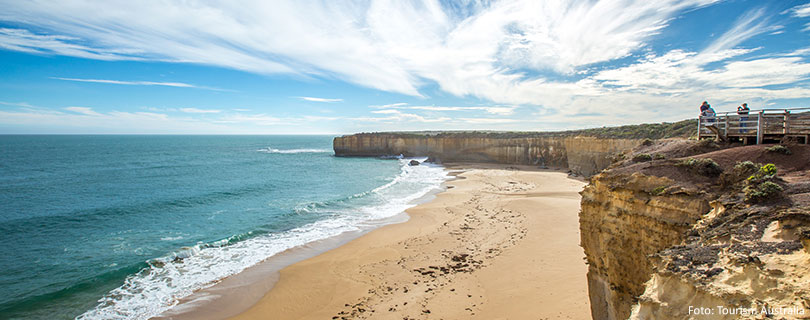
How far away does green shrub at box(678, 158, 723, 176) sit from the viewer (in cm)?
742

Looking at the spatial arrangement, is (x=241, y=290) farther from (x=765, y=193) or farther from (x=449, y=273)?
(x=765, y=193)

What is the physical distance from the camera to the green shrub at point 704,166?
742cm

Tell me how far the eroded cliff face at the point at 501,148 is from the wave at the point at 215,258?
55.9 ft

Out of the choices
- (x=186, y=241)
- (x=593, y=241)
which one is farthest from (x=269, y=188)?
(x=593, y=241)

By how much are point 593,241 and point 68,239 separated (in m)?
23.1

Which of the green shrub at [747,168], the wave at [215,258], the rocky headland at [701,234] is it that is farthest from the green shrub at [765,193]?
the wave at [215,258]

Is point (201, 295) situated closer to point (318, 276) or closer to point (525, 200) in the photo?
point (318, 276)

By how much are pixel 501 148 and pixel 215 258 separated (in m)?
45.0

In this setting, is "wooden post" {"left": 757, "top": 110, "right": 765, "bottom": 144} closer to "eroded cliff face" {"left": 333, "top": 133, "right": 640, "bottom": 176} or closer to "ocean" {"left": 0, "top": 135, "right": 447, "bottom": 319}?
"eroded cliff face" {"left": 333, "top": 133, "right": 640, "bottom": 176}

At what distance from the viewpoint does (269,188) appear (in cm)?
3362

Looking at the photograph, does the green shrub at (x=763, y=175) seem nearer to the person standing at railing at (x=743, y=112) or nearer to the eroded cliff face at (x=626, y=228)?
the eroded cliff face at (x=626, y=228)

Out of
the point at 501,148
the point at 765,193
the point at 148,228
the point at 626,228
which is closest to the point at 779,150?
the point at 765,193

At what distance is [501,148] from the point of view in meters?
54.3

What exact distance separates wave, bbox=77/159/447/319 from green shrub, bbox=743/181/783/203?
48.7ft
